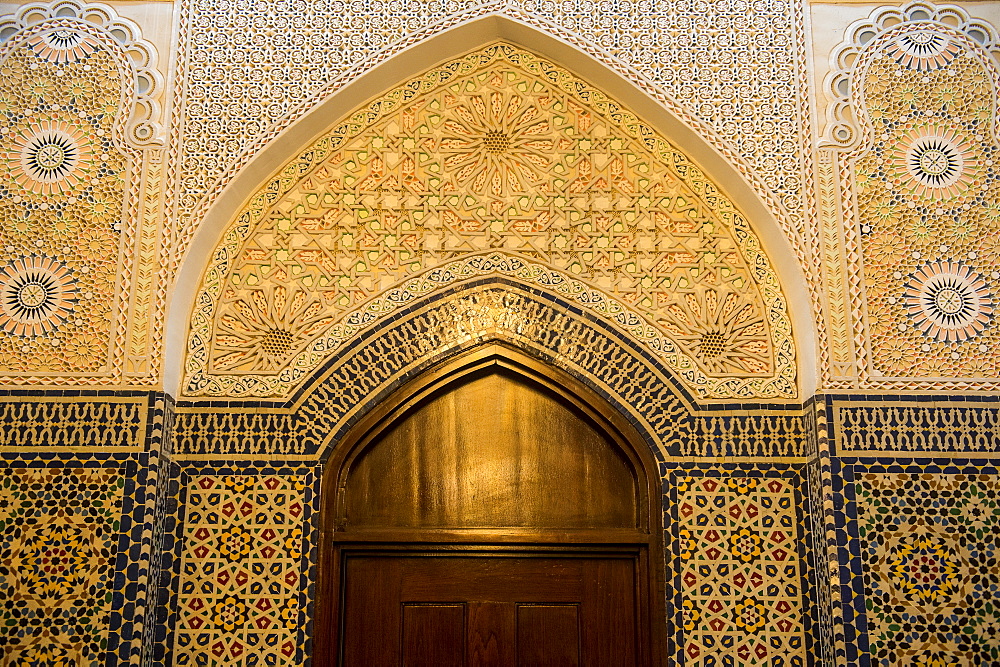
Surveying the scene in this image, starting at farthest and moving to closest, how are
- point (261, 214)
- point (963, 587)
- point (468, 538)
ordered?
point (261, 214), point (468, 538), point (963, 587)

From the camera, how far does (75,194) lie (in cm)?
409

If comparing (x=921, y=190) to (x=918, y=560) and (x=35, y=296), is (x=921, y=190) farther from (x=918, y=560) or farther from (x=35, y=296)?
(x=35, y=296)

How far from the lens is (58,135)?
415 centimetres

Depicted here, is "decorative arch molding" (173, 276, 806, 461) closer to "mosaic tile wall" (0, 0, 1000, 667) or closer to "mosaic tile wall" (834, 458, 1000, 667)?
"mosaic tile wall" (0, 0, 1000, 667)

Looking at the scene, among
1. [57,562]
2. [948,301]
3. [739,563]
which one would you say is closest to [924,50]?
[948,301]

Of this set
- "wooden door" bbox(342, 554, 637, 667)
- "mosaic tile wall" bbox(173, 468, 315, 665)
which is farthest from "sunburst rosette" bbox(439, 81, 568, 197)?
"wooden door" bbox(342, 554, 637, 667)

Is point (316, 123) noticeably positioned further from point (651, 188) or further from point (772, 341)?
point (772, 341)

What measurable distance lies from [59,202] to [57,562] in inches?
53.3

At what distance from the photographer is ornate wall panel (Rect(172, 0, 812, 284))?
13.6 ft

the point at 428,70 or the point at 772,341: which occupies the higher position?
the point at 428,70

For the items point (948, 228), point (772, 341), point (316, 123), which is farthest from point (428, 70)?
point (948, 228)

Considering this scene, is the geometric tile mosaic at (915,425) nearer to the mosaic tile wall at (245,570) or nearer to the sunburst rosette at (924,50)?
the sunburst rosette at (924,50)

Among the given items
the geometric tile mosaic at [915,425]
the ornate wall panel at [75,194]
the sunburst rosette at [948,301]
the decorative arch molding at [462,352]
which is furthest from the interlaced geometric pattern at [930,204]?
the ornate wall panel at [75,194]

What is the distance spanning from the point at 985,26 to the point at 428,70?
2.25 meters
